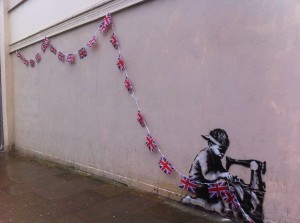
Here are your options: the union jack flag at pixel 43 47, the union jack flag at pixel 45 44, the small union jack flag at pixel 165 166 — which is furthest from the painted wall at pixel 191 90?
the union jack flag at pixel 43 47

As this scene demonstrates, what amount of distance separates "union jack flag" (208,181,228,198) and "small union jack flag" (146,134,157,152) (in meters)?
1.14

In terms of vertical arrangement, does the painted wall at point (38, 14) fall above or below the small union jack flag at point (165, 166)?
above

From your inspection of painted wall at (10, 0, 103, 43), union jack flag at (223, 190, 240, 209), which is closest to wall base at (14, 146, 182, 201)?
union jack flag at (223, 190, 240, 209)

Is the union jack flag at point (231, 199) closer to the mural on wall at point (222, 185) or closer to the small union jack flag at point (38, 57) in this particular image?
the mural on wall at point (222, 185)

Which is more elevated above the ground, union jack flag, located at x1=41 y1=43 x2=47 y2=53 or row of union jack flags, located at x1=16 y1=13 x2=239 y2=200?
union jack flag, located at x1=41 y1=43 x2=47 y2=53

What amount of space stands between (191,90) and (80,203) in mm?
2495

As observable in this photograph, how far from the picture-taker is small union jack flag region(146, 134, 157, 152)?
5.32 metres

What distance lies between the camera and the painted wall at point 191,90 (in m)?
3.76

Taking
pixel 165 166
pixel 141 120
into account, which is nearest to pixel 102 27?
pixel 141 120

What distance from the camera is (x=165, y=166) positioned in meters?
5.13

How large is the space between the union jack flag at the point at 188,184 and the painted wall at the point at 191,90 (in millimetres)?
140

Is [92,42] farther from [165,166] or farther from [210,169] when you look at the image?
[210,169]

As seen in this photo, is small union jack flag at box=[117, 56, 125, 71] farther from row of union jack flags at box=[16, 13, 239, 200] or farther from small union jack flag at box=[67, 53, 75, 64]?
small union jack flag at box=[67, 53, 75, 64]

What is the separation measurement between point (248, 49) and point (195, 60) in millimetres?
825
